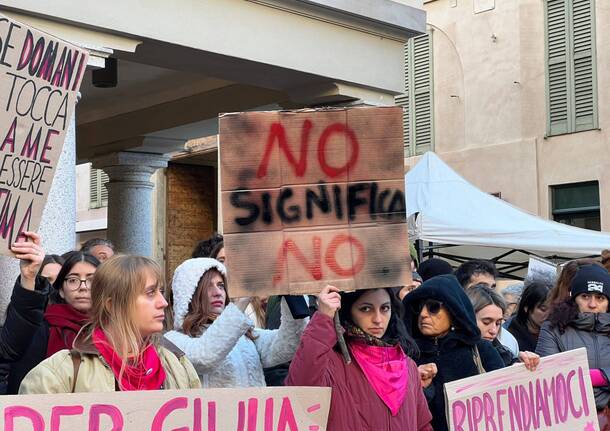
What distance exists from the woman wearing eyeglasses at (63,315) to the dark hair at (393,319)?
3.12ft

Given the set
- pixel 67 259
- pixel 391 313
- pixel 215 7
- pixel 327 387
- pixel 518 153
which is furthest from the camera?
pixel 518 153

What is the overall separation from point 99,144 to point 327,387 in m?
9.17

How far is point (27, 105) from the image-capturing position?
13.6ft

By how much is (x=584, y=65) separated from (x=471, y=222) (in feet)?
20.7

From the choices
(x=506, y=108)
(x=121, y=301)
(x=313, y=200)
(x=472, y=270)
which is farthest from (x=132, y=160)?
(x=121, y=301)

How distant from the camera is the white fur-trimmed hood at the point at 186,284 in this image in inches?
184

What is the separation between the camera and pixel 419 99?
744 inches

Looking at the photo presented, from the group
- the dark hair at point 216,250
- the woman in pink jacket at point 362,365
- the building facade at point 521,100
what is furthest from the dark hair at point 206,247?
the building facade at point 521,100

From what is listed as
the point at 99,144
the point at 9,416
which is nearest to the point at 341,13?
the point at 99,144

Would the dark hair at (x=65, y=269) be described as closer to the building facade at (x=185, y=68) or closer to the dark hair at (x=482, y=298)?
the dark hair at (x=482, y=298)

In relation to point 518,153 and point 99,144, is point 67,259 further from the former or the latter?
point 518,153

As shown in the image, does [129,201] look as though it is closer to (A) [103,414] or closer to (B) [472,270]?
(B) [472,270]

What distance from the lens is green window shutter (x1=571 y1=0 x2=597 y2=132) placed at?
53.7ft

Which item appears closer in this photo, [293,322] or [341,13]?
[293,322]
